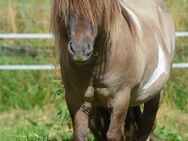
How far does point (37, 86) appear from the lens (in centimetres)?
938

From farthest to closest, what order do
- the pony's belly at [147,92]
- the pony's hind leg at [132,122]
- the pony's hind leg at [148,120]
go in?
the pony's hind leg at [148,120] → the pony's hind leg at [132,122] → the pony's belly at [147,92]

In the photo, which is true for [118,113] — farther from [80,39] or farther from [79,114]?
[80,39]

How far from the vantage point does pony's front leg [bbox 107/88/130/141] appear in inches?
200

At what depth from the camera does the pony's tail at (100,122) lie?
5.79m

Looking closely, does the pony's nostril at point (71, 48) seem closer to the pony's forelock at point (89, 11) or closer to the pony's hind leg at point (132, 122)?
the pony's forelock at point (89, 11)

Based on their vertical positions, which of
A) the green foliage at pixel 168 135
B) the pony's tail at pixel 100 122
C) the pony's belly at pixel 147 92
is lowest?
the green foliage at pixel 168 135

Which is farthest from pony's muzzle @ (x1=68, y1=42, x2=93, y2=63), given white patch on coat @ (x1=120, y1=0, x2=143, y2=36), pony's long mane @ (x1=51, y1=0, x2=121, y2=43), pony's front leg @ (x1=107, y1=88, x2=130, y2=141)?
white patch on coat @ (x1=120, y1=0, x2=143, y2=36)

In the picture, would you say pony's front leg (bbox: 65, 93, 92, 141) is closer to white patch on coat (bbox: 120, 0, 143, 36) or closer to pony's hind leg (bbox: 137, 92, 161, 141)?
white patch on coat (bbox: 120, 0, 143, 36)

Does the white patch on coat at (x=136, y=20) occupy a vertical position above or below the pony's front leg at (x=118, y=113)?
above

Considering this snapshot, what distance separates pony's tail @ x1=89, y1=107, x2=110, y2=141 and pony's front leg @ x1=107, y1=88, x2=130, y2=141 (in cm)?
58

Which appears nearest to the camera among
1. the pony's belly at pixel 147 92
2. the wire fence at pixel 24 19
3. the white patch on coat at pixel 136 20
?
the white patch on coat at pixel 136 20

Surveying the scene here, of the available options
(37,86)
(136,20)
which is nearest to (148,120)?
(136,20)

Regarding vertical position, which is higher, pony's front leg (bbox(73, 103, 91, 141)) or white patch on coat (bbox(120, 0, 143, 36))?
white patch on coat (bbox(120, 0, 143, 36))

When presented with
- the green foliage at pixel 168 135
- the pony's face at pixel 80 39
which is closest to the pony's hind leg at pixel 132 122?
the green foliage at pixel 168 135
